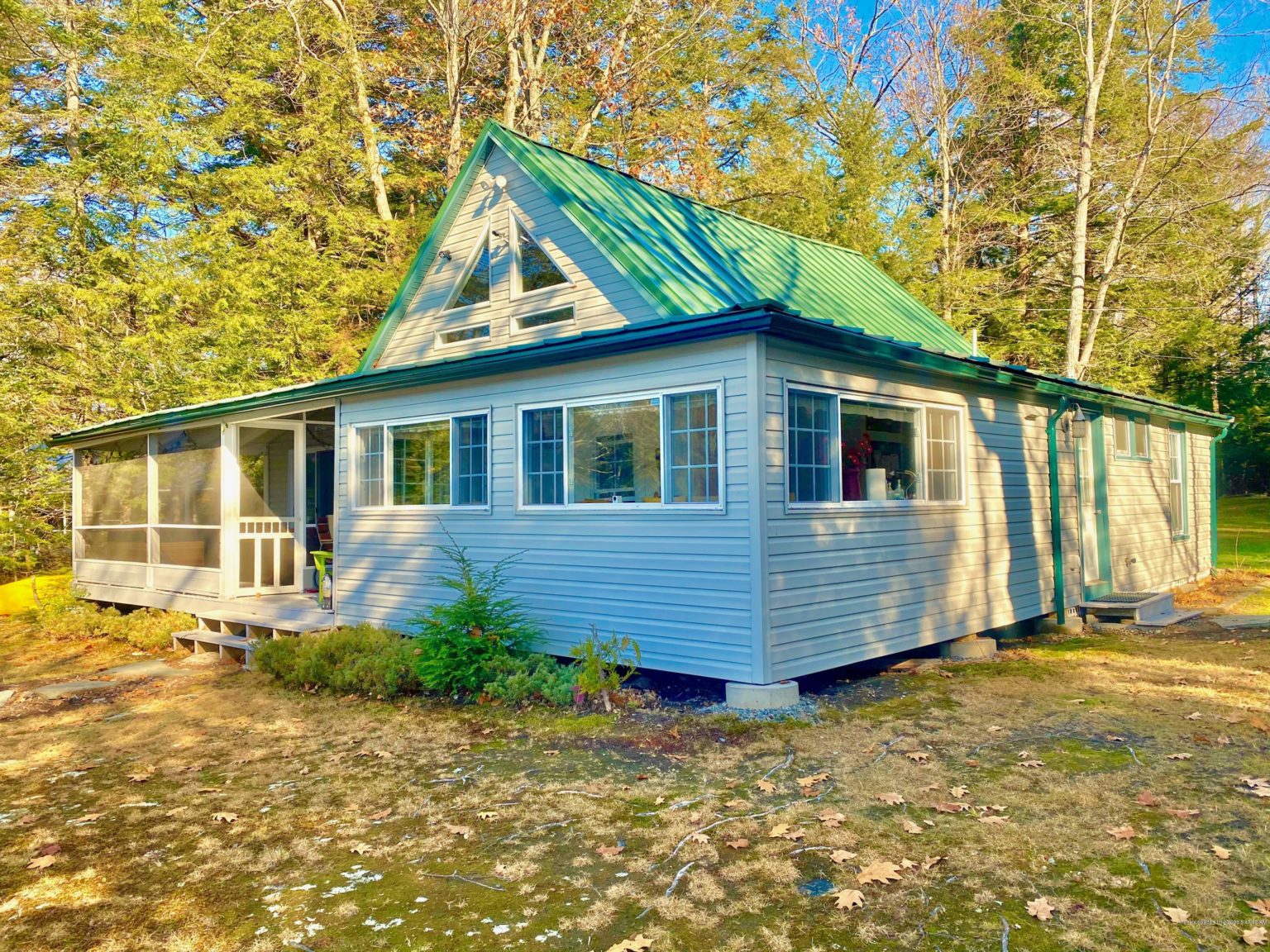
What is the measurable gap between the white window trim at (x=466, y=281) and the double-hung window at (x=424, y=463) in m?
1.89

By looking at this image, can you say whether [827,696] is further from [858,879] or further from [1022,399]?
[1022,399]

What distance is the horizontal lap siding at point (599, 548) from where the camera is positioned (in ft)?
23.5

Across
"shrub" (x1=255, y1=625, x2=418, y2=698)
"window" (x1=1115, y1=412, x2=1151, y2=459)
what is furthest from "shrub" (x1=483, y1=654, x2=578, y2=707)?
"window" (x1=1115, y1=412, x2=1151, y2=459)

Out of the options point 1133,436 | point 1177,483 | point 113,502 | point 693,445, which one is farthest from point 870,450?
point 113,502

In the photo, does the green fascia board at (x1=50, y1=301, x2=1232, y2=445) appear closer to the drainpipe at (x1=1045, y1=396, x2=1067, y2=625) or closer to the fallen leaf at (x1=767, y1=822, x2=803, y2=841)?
the drainpipe at (x1=1045, y1=396, x2=1067, y2=625)

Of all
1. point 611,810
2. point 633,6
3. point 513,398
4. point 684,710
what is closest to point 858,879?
point 611,810

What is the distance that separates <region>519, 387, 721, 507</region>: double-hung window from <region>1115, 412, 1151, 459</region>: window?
8740 millimetres

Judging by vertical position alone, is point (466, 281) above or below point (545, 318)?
above

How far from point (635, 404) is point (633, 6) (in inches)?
634

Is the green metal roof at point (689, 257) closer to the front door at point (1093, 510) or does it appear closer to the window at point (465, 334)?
the window at point (465, 334)

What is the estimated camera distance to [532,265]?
10719 millimetres

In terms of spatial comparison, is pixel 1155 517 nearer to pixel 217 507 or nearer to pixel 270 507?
pixel 270 507

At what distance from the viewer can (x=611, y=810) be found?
506cm

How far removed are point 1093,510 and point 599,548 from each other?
8.01m
